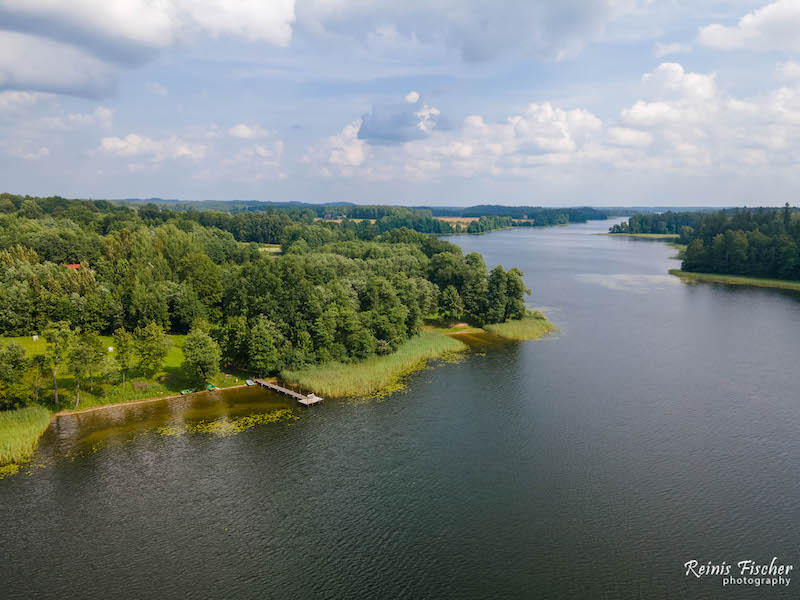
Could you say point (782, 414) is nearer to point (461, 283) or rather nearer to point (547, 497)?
point (547, 497)

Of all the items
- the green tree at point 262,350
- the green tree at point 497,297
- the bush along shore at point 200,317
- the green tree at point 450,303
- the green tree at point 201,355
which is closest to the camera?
the bush along shore at point 200,317

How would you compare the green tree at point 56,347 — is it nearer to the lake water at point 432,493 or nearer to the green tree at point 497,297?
the lake water at point 432,493

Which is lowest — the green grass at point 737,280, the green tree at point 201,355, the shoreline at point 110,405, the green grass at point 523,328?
the shoreline at point 110,405

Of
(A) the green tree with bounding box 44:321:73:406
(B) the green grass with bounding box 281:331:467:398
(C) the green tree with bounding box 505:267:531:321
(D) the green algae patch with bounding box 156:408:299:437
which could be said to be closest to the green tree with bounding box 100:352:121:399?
(A) the green tree with bounding box 44:321:73:406

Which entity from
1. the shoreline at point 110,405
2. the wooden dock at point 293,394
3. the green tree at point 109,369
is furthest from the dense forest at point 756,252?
the green tree at point 109,369

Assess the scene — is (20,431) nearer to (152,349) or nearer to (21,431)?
(21,431)
